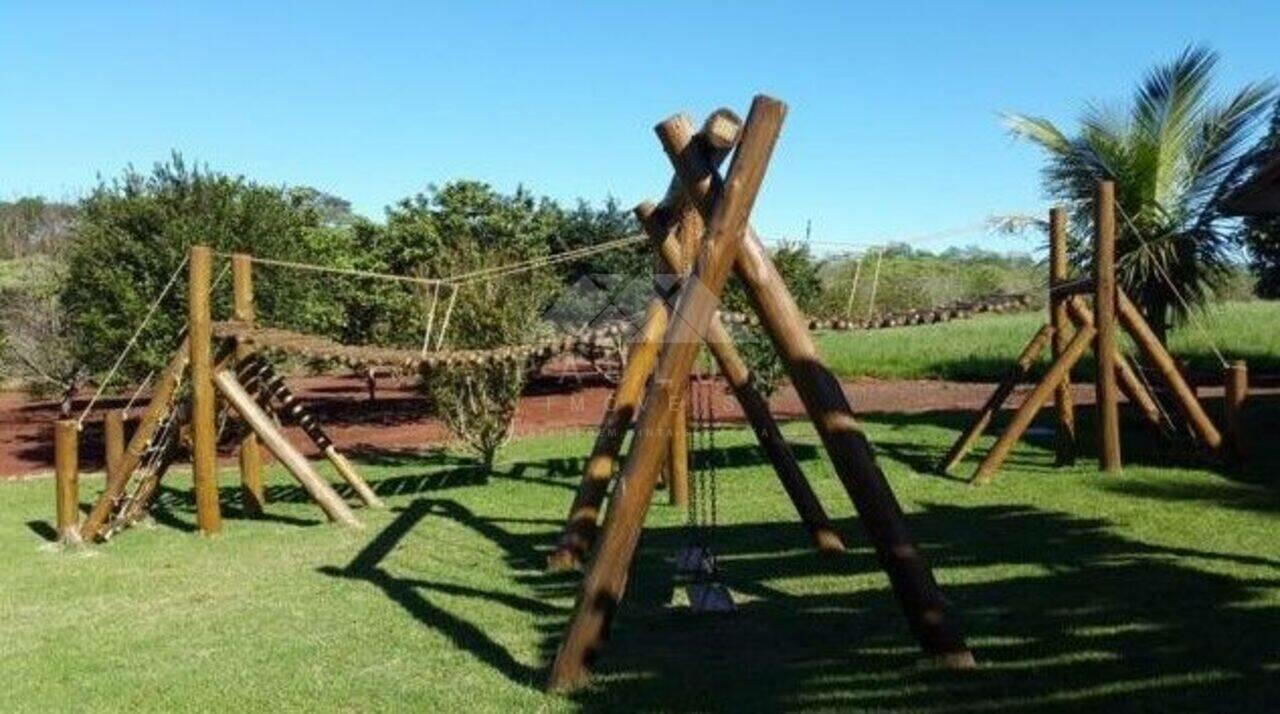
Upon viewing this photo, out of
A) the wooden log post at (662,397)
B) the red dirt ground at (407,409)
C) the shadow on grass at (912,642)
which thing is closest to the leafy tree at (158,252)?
the red dirt ground at (407,409)

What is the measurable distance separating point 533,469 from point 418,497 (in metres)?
2.21

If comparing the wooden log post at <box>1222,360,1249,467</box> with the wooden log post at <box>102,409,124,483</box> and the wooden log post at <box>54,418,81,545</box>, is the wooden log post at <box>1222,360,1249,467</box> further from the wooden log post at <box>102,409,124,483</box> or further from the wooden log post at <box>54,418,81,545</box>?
the wooden log post at <box>54,418,81,545</box>

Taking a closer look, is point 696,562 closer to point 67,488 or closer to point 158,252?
point 67,488

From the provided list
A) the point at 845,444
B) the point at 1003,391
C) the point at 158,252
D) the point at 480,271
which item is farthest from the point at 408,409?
the point at 845,444

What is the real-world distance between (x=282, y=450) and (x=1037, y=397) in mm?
6491

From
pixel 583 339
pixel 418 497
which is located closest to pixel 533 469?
pixel 418 497

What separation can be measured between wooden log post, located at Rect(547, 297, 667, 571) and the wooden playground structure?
0.5 inches

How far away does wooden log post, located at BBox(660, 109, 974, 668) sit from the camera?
16.8ft

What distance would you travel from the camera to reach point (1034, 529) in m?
8.46

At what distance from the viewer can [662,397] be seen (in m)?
5.18

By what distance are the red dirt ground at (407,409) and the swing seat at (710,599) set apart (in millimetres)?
11335

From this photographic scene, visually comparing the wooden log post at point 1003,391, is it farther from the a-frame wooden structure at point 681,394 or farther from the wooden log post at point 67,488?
the wooden log post at point 67,488

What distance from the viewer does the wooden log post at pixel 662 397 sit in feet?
16.6

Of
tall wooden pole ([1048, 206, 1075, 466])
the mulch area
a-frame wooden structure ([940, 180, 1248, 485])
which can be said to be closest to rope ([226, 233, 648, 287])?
a-frame wooden structure ([940, 180, 1248, 485])
